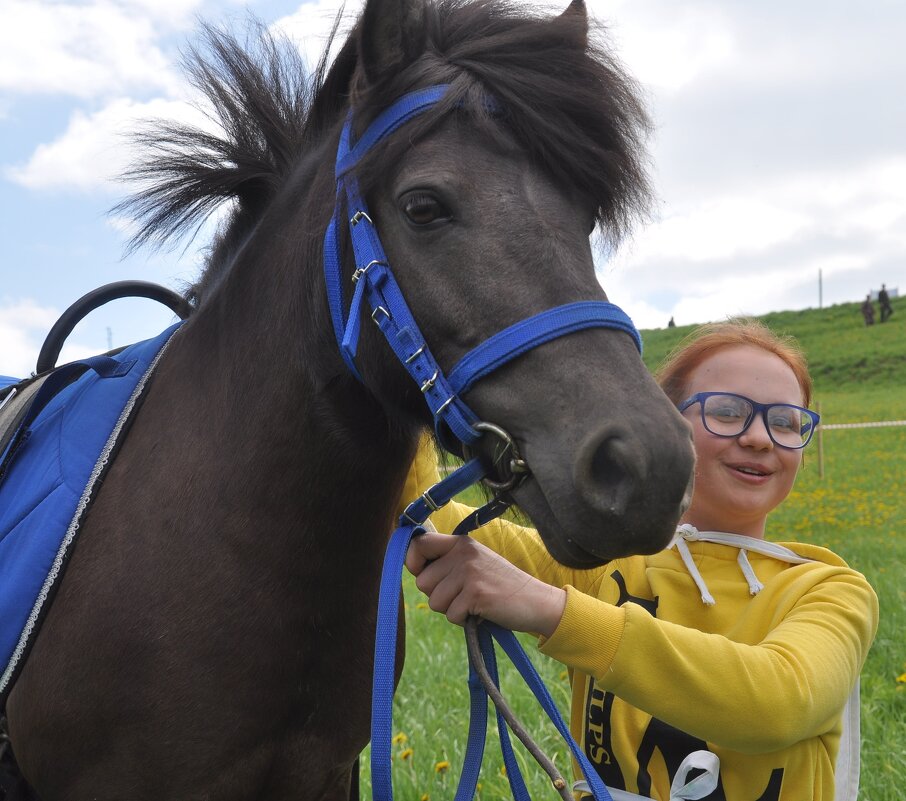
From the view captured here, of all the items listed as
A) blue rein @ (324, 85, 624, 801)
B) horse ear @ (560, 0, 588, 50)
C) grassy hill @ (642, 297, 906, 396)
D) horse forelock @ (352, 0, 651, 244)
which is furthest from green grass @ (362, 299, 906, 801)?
grassy hill @ (642, 297, 906, 396)

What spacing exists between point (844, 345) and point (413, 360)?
112ft

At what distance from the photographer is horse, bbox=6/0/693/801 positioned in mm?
1610

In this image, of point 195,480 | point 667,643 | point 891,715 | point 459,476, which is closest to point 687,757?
point 667,643

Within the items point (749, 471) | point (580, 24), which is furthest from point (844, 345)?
point (580, 24)

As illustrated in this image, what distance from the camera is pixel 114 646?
6.10 feet

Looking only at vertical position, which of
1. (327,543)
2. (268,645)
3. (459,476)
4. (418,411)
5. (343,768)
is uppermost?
(418,411)

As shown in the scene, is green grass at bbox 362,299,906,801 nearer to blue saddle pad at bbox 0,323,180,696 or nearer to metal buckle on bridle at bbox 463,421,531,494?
metal buckle on bridle at bbox 463,421,531,494

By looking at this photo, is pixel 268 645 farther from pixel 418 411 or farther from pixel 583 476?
pixel 583 476

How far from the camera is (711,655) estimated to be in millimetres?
1826

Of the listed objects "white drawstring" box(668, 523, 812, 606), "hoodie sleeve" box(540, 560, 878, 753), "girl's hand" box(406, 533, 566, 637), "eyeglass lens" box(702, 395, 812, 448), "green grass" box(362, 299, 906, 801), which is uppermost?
"eyeglass lens" box(702, 395, 812, 448)

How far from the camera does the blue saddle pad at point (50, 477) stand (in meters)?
1.92

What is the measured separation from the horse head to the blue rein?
0.09 feet

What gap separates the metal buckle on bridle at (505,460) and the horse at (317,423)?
26mm

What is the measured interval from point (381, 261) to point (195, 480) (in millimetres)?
699
